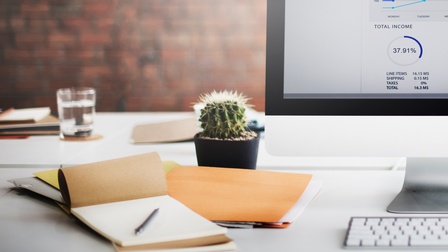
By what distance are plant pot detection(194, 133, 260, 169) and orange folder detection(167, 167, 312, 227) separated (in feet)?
0.14

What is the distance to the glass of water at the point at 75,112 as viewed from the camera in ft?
4.86

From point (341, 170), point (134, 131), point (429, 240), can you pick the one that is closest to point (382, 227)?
point (429, 240)

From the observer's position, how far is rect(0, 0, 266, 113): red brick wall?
11.5 feet

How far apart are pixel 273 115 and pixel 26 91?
3.03m

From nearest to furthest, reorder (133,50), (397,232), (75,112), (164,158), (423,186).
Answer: (397,232)
(423,186)
(164,158)
(75,112)
(133,50)

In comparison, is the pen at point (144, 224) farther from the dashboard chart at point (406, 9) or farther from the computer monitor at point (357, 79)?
the dashboard chart at point (406, 9)

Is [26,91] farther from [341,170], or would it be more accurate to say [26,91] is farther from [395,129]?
[395,129]

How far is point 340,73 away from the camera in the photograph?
88cm

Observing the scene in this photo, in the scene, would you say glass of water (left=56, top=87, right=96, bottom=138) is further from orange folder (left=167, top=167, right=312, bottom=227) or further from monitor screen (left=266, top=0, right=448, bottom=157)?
monitor screen (left=266, top=0, right=448, bottom=157)

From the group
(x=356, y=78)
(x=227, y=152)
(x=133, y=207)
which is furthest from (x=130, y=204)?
(x=356, y=78)

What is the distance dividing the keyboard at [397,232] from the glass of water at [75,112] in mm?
938

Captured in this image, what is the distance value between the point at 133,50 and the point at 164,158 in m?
2.38

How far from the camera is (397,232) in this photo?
709mm

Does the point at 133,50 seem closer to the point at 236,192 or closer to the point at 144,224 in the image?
the point at 236,192
